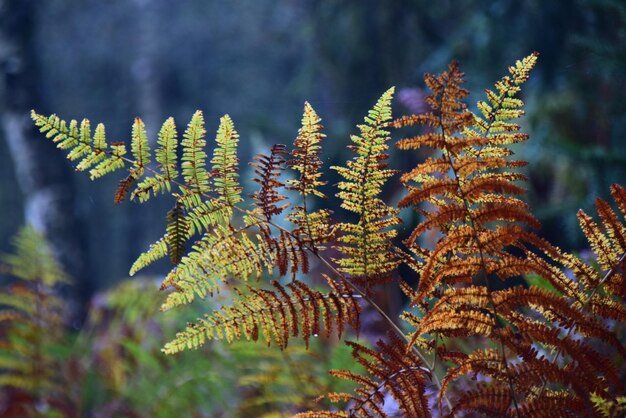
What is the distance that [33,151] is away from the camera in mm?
4477

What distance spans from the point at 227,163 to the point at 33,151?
4279 millimetres

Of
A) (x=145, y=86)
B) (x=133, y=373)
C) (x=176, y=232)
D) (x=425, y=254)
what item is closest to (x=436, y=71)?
(x=133, y=373)

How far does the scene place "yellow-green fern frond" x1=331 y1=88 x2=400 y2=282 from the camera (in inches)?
26.0

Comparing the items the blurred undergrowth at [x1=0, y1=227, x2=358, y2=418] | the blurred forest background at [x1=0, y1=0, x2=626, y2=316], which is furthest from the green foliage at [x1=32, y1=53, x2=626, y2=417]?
the blurred forest background at [x1=0, y1=0, x2=626, y2=316]

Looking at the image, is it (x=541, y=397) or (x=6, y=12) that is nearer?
(x=541, y=397)

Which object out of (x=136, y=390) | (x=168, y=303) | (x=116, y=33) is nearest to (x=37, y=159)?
(x=136, y=390)

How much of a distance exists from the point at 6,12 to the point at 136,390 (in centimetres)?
335

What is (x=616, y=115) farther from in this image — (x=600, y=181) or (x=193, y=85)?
(x=193, y=85)

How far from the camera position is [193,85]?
42.4 ft

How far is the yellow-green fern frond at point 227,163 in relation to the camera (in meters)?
0.67

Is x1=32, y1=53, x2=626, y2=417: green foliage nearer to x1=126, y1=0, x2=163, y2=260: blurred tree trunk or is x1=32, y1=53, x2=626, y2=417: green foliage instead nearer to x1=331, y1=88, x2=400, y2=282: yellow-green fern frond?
x1=331, y1=88, x2=400, y2=282: yellow-green fern frond

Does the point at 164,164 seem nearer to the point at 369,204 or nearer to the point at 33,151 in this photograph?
the point at 369,204

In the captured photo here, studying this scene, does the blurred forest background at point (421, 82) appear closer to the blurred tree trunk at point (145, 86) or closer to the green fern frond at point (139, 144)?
the green fern frond at point (139, 144)

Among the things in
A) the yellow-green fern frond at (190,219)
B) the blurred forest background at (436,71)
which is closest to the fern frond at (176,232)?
the yellow-green fern frond at (190,219)
